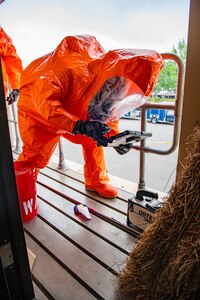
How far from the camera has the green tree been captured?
143 centimetres

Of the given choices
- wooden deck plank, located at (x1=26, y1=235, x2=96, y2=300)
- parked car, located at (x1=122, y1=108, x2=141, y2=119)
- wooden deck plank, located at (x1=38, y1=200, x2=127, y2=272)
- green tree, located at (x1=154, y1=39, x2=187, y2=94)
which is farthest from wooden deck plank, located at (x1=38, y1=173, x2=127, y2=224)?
green tree, located at (x1=154, y1=39, x2=187, y2=94)

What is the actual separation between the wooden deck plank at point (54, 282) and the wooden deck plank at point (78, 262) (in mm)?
35

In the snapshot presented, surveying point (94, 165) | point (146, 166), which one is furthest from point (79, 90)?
point (146, 166)

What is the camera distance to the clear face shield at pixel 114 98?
1.24 m

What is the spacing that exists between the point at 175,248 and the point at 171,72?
1.19m

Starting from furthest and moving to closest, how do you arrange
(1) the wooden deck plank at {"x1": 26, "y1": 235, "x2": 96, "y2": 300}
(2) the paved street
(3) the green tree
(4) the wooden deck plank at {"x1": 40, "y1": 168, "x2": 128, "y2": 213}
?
1. (2) the paved street
2. (4) the wooden deck plank at {"x1": 40, "y1": 168, "x2": 128, "y2": 213}
3. (3) the green tree
4. (1) the wooden deck plank at {"x1": 26, "y1": 235, "x2": 96, "y2": 300}

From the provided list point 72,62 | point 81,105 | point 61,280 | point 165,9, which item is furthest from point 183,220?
point 165,9

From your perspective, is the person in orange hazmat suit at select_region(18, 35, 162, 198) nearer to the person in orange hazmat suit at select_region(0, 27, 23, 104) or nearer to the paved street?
the person in orange hazmat suit at select_region(0, 27, 23, 104)

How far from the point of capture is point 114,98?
134 cm

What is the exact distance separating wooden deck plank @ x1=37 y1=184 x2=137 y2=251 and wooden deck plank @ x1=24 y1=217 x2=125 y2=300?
0.19m

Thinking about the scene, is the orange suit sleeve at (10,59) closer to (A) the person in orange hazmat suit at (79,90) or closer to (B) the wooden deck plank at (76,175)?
(A) the person in orange hazmat suit at (79,90)

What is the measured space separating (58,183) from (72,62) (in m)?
1.20

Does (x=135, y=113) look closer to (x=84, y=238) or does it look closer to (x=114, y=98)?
(x=114, y=98)

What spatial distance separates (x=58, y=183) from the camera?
211 cm
